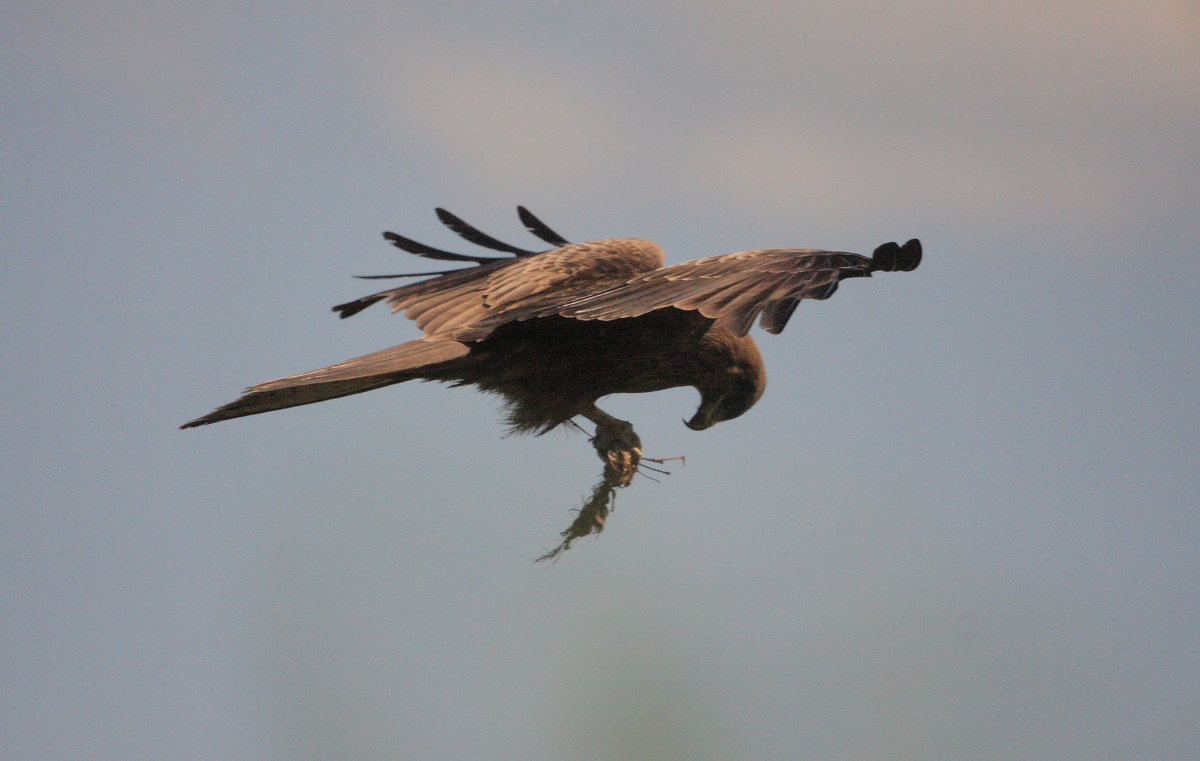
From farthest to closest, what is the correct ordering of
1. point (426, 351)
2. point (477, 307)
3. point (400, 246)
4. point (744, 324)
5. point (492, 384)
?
point (400, 246) → point (477, 307) → point (492, 384) → point (426, 351) → point (744, 324)

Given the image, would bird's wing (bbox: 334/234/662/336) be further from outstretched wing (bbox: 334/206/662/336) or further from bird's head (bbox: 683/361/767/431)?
bird's head (bbox: 683/361/767/431)

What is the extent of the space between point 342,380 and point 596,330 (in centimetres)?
73

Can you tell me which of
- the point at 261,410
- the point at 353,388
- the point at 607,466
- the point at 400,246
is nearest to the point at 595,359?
the point at 607,466

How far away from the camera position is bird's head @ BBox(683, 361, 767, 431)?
3.40 meters

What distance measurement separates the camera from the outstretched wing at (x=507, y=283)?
3.47 m

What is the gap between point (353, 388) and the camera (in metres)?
2.93

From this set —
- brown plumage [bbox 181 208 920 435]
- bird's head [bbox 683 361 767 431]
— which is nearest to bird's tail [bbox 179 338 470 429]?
brown plumage [bbox 181 208 920 435]

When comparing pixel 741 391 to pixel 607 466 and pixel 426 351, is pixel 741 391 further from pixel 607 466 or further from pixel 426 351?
pixel 426 351

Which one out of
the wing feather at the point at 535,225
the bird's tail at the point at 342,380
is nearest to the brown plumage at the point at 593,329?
the bird's tail at the point at 342,380

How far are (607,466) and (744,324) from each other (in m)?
1.12

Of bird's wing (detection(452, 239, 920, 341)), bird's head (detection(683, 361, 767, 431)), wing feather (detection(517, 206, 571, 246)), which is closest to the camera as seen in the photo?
bird's wing (detection(452, 239, 920, 341))

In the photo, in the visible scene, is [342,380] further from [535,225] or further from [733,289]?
[535,225]

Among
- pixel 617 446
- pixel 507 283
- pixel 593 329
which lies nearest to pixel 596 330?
pixel 593 329

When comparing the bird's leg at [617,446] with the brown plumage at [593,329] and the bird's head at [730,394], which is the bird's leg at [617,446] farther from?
the bird's head at [730,394]
